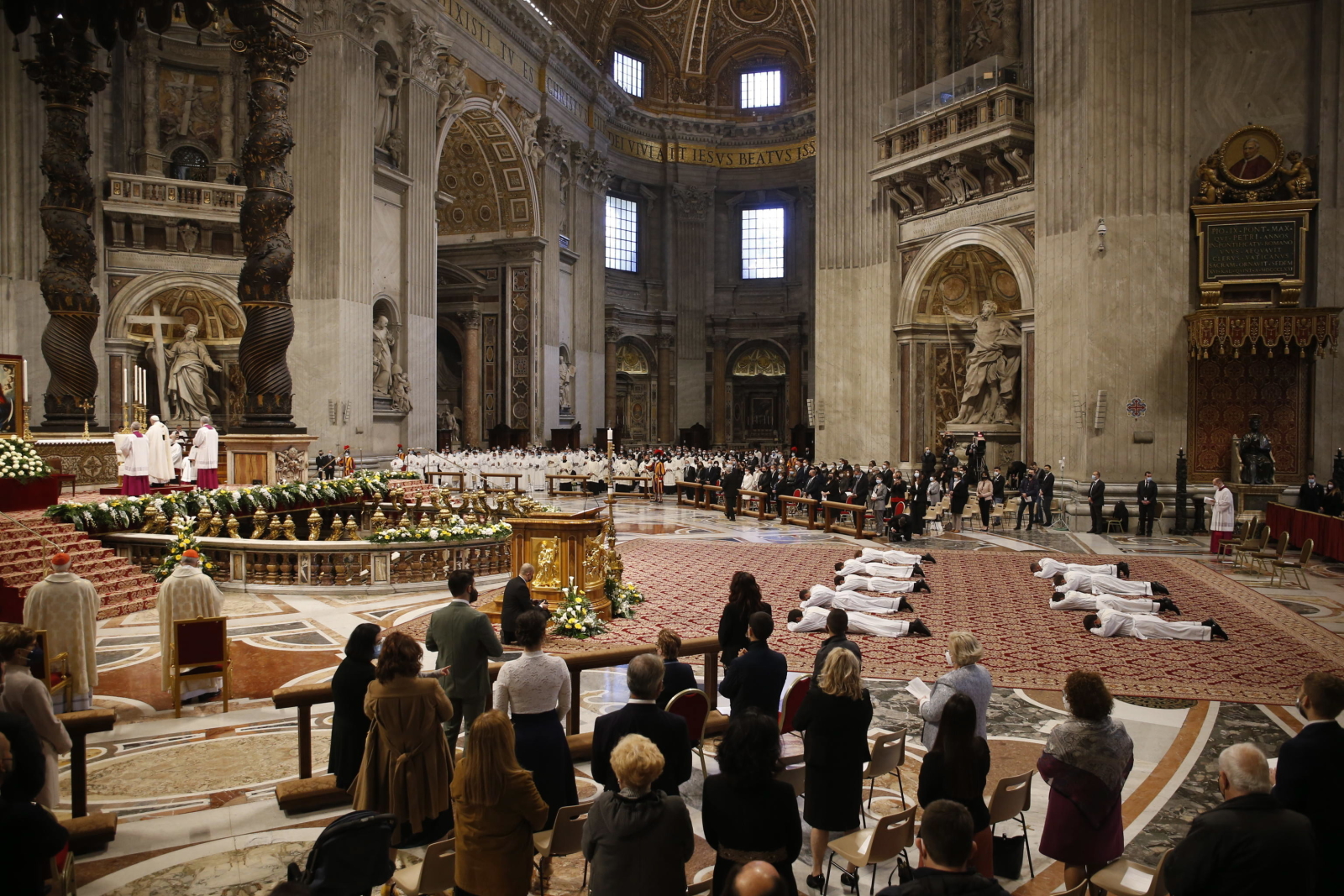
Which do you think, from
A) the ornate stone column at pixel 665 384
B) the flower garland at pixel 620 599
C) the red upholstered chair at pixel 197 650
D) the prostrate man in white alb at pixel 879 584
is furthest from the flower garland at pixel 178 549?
the ornate stone column at pixel 665 384

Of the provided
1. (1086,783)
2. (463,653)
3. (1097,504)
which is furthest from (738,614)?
(1097,504)

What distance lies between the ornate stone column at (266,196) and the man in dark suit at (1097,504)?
48.1ft

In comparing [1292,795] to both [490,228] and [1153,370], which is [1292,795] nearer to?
[1153,370]

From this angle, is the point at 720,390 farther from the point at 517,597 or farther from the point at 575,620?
the point at 517,597

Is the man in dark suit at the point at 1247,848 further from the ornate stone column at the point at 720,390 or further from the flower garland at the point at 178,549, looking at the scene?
the ornate stone column at the point at 720,390

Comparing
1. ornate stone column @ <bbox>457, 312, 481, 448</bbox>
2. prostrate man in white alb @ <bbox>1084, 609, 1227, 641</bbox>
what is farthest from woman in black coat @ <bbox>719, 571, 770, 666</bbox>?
ornate stone column @ <bbox>457, 312, 481, 448</bbox>

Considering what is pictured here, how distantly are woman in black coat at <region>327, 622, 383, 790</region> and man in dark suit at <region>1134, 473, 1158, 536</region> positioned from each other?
16.6 m

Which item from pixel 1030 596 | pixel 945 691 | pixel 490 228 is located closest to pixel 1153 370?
pixel 1030 596

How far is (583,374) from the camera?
39.3m

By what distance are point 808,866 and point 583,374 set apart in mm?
35164

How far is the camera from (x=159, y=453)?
1647 centimetres

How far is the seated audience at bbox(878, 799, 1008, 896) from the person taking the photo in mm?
2693

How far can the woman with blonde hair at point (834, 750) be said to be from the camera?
4516 mm

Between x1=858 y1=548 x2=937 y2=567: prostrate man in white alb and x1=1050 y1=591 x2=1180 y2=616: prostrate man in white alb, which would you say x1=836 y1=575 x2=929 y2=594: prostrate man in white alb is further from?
x1=1050 y1=591 x2=1180 y2=616: prostrate man in white alb
